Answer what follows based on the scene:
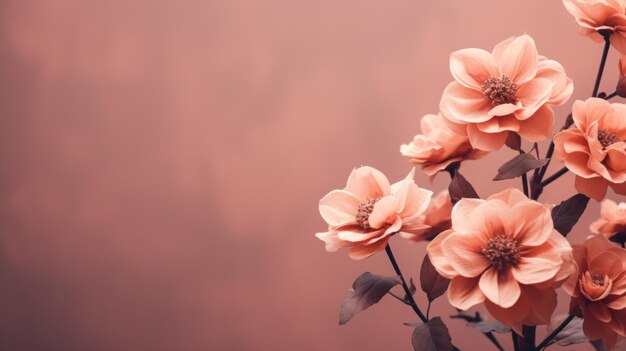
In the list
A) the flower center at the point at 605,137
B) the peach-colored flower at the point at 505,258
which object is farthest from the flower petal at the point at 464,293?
the flower center at the point at 605,137

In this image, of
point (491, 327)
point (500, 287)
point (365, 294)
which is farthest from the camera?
point (491, 327)

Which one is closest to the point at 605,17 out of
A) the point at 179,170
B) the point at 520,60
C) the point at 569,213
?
the point at 520,60

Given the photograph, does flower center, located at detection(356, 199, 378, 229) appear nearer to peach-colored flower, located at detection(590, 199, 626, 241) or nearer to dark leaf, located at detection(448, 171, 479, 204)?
dark leaf, located at detection(448, 171, 479, 204)

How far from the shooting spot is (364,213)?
589 mm

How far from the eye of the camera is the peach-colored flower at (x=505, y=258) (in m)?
0.48

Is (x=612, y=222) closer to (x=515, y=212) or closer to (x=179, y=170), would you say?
(x=515, y=212)

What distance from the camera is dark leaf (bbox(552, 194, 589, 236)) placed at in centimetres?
58

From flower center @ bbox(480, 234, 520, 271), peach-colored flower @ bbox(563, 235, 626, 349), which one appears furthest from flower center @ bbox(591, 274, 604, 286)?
flower center @ bbox(480, 234, 520, 271)

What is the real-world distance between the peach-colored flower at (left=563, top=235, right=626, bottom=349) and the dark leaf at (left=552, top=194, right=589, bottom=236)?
0.03m

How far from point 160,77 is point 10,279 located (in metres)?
0.64

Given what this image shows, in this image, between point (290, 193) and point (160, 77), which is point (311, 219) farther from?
point (160, 77)

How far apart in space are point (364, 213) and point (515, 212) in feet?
0.53

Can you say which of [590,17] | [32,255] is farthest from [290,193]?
[590,17]

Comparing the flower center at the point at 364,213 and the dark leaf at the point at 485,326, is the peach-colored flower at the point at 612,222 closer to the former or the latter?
the dark leaf at the point at 485,326
